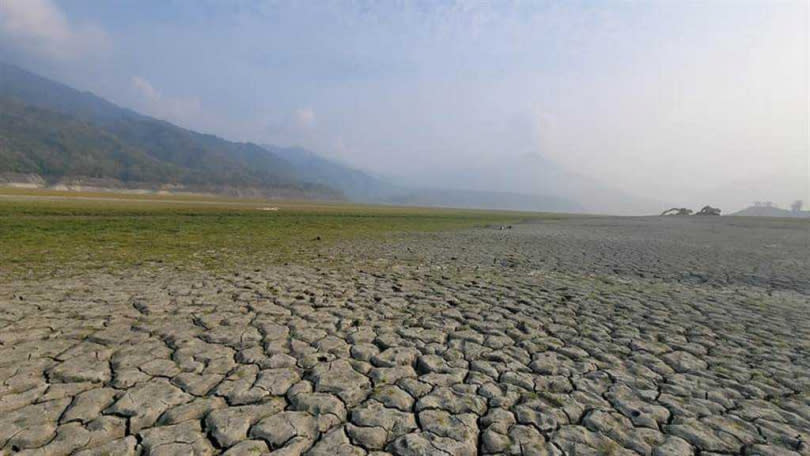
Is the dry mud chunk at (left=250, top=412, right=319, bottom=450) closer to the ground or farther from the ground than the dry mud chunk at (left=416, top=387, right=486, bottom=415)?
closer to the ground

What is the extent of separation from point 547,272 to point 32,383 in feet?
29.6

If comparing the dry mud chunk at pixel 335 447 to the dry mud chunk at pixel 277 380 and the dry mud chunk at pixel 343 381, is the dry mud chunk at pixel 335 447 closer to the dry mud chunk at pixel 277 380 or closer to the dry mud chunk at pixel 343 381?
the dry mud chunk at pixel 343 381

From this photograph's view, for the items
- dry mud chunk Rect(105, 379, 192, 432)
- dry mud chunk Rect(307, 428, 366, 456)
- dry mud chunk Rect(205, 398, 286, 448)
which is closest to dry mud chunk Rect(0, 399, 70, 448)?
dry mud chunk Rect(105, 379, 192, 432)

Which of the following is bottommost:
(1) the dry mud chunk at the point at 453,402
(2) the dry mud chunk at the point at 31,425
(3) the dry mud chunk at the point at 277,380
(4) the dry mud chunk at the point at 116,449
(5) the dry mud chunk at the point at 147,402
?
(4) the dry mud chunk at the point at 116,449

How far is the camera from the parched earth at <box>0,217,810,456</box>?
2688mm

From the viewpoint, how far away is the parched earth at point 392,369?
2.69 meters

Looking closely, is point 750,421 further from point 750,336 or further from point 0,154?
point 0,154

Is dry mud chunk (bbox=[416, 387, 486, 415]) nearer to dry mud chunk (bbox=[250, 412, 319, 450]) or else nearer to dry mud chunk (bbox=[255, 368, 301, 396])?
dry mud chunk (bbox=[250, 412, 319, 450])

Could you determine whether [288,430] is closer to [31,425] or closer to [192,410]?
[192,410]

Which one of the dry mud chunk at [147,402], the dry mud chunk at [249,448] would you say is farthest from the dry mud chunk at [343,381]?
the dry mud chunk at [147,402]

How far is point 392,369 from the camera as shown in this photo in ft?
12.2

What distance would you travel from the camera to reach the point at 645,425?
9.54 feet

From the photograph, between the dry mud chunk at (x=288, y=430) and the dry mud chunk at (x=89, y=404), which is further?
the dry mud chunk at (x=89, y=404)

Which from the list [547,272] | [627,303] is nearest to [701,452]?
[627,303]
